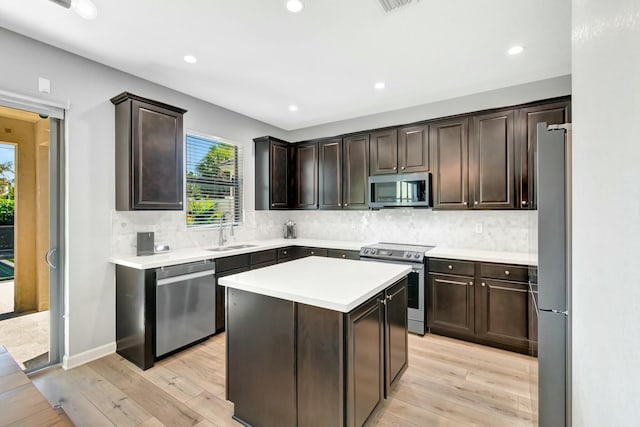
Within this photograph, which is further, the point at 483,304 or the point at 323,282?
the point at 483,304

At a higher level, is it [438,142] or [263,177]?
[438,142]

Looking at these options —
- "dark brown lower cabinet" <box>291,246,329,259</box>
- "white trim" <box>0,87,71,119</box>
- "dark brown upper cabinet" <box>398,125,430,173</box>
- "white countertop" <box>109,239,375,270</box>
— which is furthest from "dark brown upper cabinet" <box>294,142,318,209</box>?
"white trim" <box>0,87,71,119</box>

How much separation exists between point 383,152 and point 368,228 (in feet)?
4.03

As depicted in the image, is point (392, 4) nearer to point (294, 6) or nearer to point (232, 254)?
point (294, 6)

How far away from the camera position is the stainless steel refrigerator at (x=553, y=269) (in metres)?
1.59

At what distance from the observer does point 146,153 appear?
3041 mm

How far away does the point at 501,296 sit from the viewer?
3076 millimetres

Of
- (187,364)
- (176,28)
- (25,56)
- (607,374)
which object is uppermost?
(176,28)

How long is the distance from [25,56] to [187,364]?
123 inches

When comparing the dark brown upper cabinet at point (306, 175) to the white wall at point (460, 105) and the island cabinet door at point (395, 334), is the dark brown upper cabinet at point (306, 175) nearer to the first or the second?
the white wall at point (460, 105)

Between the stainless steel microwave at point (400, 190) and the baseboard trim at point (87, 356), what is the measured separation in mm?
3505

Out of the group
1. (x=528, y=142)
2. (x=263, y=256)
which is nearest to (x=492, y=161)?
(x=528, y=142)

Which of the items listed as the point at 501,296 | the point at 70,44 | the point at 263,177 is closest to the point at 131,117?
the point at 70,44

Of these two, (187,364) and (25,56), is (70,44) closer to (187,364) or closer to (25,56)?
(25,56)
